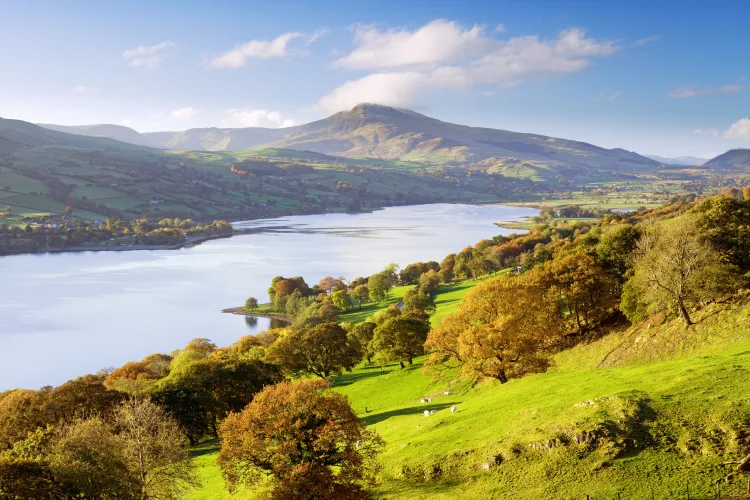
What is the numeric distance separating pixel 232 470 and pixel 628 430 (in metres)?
16.8

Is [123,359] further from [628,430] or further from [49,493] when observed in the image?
[628,430]

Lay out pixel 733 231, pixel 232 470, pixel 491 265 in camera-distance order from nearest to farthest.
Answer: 1. pixel 232 470
2. pixel 733 231
3. pixel 491 265

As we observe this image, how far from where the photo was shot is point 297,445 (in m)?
21.2

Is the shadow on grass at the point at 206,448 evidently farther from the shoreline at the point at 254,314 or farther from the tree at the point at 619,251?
the shoreline at the point at 254,314

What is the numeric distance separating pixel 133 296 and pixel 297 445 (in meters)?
122

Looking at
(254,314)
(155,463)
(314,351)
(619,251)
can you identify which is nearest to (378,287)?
(254,314)

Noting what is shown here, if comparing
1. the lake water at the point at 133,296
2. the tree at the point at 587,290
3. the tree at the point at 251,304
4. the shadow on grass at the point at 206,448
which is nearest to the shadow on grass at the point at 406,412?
the shadow on grass at the point at 206,448

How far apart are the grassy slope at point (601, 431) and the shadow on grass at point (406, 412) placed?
12.8ft

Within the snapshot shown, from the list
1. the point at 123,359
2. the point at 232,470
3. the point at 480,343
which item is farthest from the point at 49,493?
the point at 123,359

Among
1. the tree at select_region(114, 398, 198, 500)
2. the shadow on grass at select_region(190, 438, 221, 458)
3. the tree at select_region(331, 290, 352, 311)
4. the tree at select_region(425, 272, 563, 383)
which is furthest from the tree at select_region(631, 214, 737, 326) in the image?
the tree at select_region(331, 290, 352, 311)

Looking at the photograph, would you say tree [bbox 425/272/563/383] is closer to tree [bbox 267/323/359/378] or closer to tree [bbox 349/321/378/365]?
tree [bbox 267/323/359/378]

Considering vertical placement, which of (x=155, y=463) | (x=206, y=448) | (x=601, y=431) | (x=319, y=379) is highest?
(x=319, y=379)

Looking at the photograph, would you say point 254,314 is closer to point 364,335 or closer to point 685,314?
point 364,335

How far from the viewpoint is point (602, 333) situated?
4181cm
